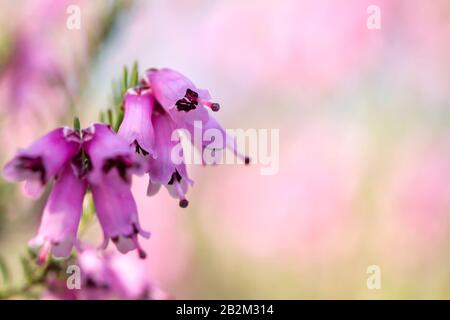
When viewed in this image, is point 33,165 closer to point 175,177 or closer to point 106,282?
point 175,177

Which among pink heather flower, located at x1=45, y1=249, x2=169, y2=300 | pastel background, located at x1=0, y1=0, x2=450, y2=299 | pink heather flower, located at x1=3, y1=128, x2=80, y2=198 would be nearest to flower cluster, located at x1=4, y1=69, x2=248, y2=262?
pink heather flower, located at x1=3, y1=128, x2=80, y2=198

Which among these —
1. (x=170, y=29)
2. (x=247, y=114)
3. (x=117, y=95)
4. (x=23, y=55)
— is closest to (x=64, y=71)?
(x=23, y=55)

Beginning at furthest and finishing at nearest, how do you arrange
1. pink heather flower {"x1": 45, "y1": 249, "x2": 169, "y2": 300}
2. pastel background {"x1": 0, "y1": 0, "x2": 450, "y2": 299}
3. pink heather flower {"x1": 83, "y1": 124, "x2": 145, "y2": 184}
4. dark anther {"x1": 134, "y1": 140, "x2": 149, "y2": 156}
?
pastel background {"x1": 0, "y1": 0, "x2": 450, "y2": 299} < pink heather flower {"x1": 45, "y1": 249, "x2": 169, "y2": 300} < dark anther {"x1": 134, "y1": 140, "x2": 149, "y2": 156} < pink heather flower {"x1": 83, "y1": 124, "x2": 145, "y2": 184}

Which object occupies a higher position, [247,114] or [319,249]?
[247,114]

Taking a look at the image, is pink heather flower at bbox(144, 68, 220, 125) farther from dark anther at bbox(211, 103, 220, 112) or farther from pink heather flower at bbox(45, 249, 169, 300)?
pink heather flower at bbox(45, 249, 169, 300)

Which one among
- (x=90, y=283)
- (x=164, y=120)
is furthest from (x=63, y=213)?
(x=90, y=283)

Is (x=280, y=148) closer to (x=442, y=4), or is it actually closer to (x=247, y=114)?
(x=247, y=114)
